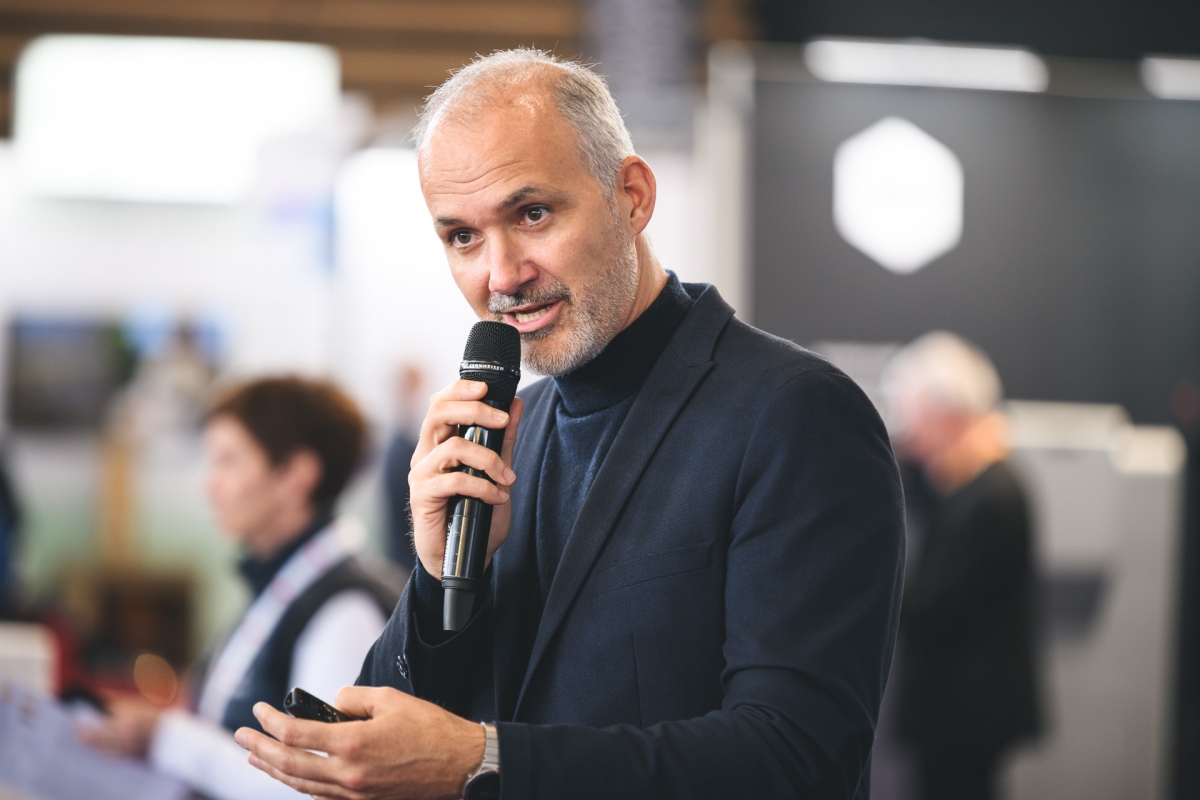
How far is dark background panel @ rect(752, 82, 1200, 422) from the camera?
4492 millimetres

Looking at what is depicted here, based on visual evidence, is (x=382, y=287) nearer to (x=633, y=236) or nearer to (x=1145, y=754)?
(x=1145, y=754)

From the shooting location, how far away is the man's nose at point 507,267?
4.11 feet

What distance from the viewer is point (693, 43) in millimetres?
5629

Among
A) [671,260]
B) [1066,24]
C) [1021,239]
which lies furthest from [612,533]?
[1066,24]

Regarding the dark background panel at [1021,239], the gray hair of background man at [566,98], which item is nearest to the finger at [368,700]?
the gray hair of background man at [566,98]

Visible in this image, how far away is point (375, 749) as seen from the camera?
977 millimetres

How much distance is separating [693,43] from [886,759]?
3393mm

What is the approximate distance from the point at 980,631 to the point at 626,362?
281 centimetres

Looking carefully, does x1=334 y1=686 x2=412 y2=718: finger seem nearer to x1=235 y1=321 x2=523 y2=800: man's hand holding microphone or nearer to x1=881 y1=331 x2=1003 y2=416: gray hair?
x1=235 y1=321 x2=523 y2=800: man's hand holding microphone

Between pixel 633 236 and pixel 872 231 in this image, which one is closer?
pixel 633 236

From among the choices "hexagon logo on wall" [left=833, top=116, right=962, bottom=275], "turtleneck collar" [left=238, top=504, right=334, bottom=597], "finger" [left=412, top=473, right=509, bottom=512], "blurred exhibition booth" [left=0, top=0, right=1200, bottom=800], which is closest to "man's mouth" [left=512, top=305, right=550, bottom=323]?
"finger" [left=412, top=473, right=509, bottom=512]

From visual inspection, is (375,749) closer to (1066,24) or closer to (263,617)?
(263,617)

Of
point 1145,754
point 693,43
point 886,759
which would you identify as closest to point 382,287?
point 693,43

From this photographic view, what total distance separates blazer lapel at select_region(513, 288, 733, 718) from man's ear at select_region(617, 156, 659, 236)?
0.13 metres
